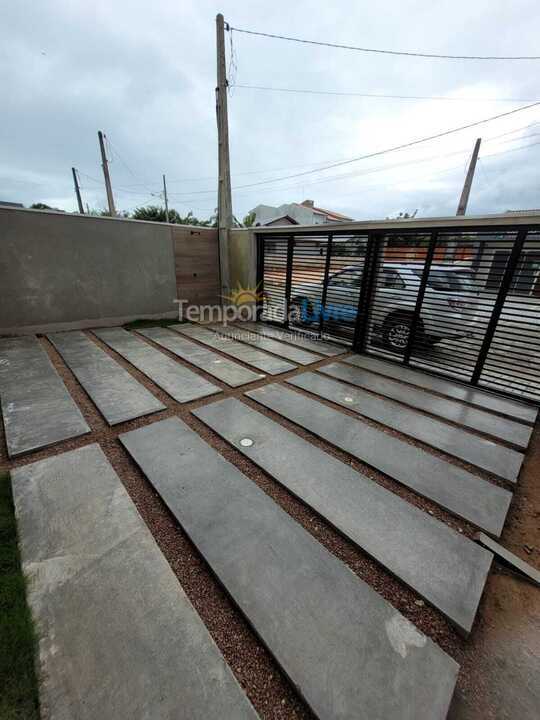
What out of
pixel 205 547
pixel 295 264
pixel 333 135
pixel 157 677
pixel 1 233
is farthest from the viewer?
pixel 333 135

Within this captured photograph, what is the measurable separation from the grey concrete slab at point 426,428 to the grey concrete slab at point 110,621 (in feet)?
6.73

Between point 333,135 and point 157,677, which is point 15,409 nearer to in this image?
point 157,677

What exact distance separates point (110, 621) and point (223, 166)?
22.5 ft

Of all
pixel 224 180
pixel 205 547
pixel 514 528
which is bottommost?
pixel 514 528

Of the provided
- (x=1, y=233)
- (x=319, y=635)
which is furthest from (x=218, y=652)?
(x=1, y=233)

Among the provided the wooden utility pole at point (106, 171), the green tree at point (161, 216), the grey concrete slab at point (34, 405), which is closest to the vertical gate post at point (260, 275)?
the grey concrete slab at point (34, 405)

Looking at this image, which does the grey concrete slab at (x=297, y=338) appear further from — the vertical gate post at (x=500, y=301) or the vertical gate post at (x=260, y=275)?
the vertical gate post at (x=500, y=301)

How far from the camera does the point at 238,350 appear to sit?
4.25 m

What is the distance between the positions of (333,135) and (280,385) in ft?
40.3

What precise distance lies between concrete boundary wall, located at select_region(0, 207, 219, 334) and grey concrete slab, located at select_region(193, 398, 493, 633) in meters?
4.12

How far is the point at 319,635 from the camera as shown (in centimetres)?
109

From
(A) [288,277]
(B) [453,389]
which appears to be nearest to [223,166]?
(A) [288,277]

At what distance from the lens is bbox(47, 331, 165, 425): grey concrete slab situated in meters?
2.56

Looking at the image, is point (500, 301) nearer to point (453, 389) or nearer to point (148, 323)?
point (453, 389)
